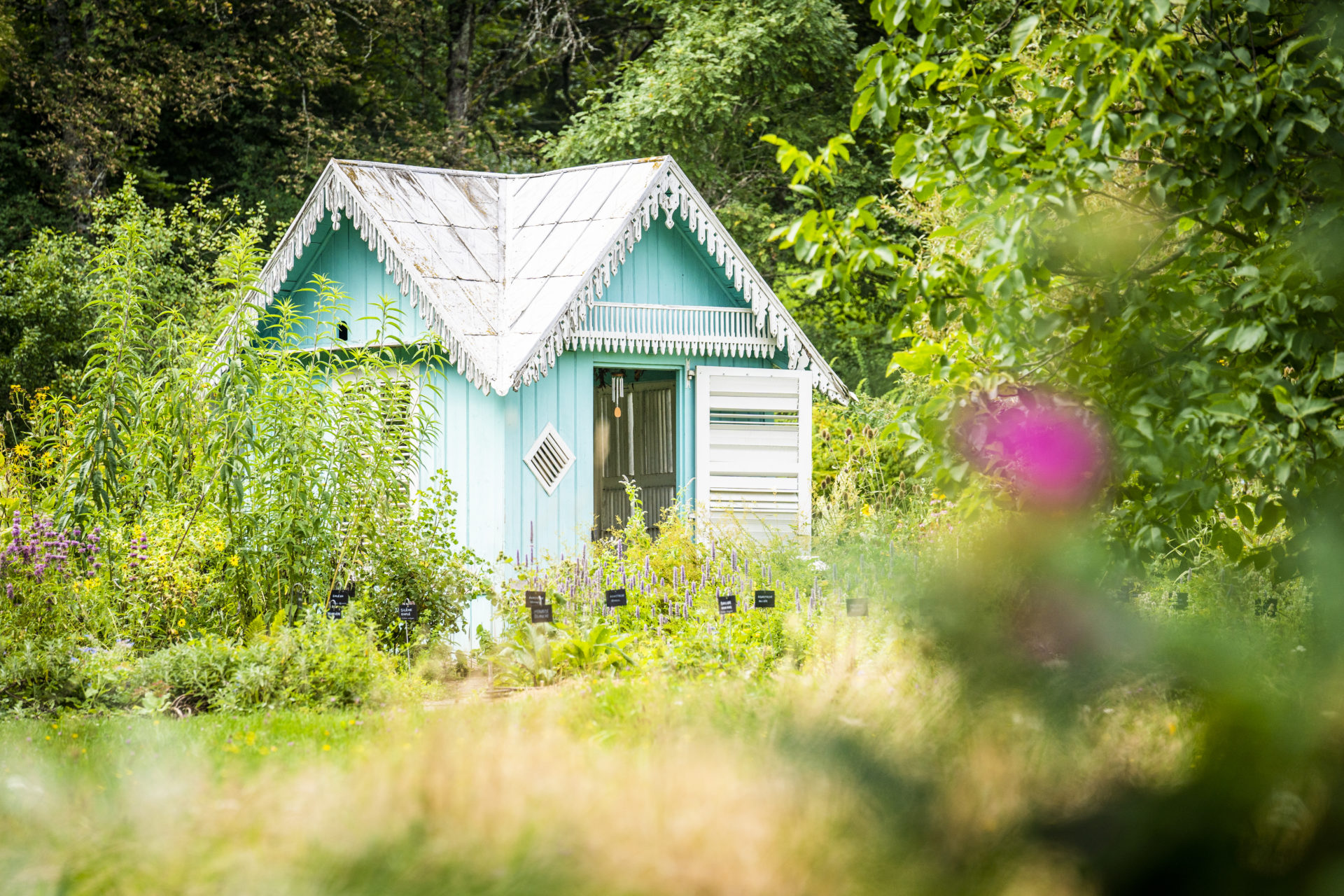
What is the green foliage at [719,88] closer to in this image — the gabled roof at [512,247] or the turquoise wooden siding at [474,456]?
the gabled roof at [512,247]

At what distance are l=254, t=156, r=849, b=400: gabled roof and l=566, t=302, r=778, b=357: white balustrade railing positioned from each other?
0.14 m

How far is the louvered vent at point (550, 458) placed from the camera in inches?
368

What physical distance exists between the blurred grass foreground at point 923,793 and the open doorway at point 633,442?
8.82 m

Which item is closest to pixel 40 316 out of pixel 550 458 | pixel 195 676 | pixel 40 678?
pixel 550 458

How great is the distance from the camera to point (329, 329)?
1053 cm

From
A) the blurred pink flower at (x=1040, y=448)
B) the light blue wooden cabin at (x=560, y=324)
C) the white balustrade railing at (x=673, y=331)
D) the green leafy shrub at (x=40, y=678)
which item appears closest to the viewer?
the blurred pink flower at (x=1040, y=448)

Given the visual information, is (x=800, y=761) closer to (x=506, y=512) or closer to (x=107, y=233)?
(x=506, y=512)

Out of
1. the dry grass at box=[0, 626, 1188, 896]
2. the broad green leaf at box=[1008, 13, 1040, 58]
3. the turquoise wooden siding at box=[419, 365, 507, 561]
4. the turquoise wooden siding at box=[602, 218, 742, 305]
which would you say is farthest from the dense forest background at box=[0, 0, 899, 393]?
the dry grass at box=[0, 626, 1188, 896]

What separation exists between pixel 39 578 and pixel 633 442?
21.0 feet

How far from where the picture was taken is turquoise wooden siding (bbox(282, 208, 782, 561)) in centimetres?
917

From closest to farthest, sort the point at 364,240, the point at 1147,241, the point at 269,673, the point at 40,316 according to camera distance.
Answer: the point at 1147,241 → the point at 269,673 → the point at 364,240 → the point at 40,316

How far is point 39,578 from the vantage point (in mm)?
6676

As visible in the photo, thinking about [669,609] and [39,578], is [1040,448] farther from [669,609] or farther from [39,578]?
[39,578]

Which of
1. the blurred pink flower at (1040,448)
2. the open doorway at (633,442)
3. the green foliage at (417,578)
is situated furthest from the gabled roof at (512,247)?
the blurred pink flower at (1040,448)
